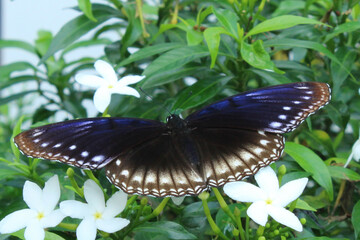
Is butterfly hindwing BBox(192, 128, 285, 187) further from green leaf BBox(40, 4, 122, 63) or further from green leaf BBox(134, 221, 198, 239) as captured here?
green leaf BBox(40, 4, 122, 63)

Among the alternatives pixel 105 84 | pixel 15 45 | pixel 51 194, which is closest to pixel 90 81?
pixel 105 84

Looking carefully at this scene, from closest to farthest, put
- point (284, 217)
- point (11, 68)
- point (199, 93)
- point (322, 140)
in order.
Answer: point (284, 217) → point (199, 93) → point (322, 140) → point (11, 68)

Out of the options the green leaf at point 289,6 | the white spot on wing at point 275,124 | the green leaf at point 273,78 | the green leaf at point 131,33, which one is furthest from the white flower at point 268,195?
the green leaf at point 289,6

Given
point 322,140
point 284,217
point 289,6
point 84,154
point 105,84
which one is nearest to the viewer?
point 284,217

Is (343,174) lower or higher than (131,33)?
lower

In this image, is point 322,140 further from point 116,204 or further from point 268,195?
point 116,204

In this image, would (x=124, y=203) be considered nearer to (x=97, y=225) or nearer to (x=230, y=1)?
(x=97, y=225)

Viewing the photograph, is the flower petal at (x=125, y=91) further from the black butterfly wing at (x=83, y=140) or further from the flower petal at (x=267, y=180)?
the flower petal at (x=267, y=180)
